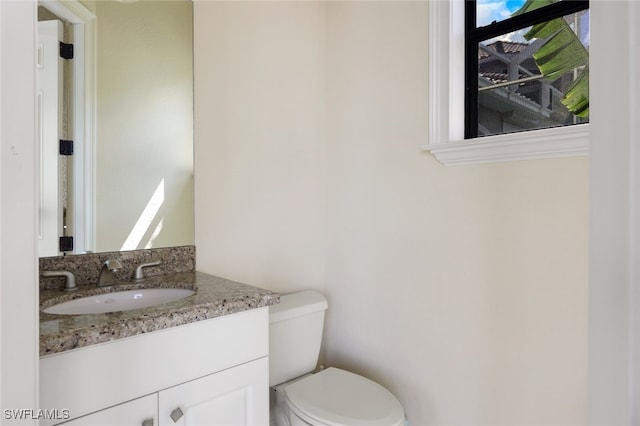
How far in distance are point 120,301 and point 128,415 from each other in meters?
0.43

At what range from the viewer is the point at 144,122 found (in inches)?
55.2

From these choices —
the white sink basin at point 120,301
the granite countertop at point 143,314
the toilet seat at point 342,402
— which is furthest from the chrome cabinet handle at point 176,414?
the toilet seat at point 342,402

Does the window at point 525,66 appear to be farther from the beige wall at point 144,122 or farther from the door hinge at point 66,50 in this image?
the door hinge at point 66,50

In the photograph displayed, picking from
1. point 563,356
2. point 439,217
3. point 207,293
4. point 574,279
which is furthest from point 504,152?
point 207,293

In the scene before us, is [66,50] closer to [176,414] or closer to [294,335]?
[176,414]

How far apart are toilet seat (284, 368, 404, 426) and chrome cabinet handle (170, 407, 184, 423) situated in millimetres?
510

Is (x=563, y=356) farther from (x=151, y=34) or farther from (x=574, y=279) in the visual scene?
(x=151, y=34)

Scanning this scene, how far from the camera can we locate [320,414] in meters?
1.27

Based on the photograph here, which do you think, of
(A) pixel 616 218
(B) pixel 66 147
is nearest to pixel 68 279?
(B) pixel 66 147

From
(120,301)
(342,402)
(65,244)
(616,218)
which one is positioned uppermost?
(616,218)

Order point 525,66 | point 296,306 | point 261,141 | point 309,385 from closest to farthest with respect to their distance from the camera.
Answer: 1. point 525,66
2. point 309,385
3. point 296,306
4. point 261,141

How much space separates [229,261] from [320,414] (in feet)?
2.37

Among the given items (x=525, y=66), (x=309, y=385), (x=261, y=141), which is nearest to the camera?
(x=525, y=66)

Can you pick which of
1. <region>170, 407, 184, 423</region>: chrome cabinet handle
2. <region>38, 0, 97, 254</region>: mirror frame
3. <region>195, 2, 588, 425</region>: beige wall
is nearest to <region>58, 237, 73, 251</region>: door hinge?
<region>38, 0, 97, 254</region>: mirror frame
